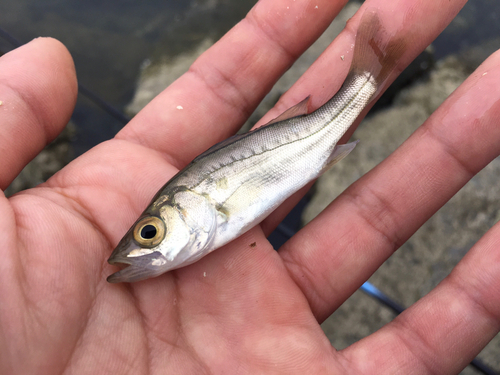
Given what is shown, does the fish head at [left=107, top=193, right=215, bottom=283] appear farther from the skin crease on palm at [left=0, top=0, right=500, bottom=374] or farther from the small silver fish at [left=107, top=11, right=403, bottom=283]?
the skin crease on palm at [left=0, top=0, right=500, bottom=374]

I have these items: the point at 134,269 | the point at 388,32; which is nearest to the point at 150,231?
the point at 134,269

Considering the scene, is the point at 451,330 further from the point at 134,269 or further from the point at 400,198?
the point at 134,269

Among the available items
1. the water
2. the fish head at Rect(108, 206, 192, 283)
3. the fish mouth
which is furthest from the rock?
the fish mouth

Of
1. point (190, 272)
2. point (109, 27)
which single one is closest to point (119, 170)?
point (190, 272)

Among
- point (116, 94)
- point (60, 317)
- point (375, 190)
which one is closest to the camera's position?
point (60, 317)

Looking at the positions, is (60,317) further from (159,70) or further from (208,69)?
(159,70)
